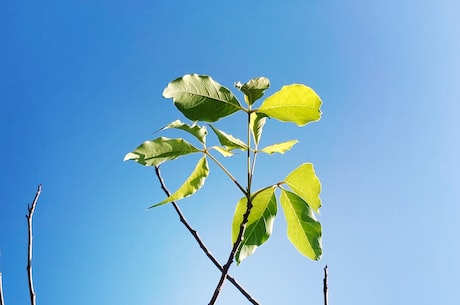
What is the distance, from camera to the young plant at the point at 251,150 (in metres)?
1.30

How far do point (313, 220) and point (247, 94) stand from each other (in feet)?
1.62

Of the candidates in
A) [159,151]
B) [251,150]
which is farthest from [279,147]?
[159,151]

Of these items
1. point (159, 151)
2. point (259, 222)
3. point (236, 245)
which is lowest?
point (236, 245)

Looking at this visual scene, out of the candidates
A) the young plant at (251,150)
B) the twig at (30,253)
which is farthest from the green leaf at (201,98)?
the twig at (30,253)

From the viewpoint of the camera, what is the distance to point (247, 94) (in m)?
1.34

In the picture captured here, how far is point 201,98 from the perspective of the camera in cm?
130

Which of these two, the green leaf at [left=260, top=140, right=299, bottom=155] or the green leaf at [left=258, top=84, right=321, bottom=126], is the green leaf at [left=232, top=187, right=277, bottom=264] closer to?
the green leaf at [left=260, top=140, right=299, bottom=155]

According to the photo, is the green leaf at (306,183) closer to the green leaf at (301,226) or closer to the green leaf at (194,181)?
the green leaf at (301,226)

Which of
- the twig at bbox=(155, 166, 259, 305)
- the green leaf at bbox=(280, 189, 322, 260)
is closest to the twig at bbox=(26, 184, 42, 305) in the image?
the twig at bbox=(155, 166, 259, 305)

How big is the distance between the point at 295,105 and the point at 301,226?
0.44 meters

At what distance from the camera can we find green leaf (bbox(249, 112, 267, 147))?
1.37 m

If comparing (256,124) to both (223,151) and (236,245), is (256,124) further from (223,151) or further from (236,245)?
(236,245)

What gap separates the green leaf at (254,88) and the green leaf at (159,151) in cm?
28

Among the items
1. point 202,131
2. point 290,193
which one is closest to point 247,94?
point 202,131
